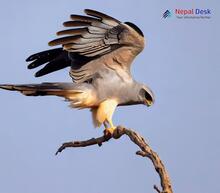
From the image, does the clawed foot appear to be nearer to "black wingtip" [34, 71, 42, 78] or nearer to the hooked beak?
the hooked beak

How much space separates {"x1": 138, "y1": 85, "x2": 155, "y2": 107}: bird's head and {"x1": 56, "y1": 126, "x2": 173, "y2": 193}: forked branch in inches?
48.8

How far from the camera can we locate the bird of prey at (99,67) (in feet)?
35.2

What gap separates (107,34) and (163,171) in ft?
13.1

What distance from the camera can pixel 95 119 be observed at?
1144 cm

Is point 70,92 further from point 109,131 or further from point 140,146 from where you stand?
point 140,146

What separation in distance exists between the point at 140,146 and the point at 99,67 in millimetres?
3787

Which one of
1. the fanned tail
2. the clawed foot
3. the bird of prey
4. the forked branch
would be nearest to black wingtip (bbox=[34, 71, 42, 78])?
the bird of prey

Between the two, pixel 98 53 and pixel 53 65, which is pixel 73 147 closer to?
pixel 98 53

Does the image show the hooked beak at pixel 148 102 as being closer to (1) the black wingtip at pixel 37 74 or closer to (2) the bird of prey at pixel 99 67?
(2) the bird of prey at pixel 99 67

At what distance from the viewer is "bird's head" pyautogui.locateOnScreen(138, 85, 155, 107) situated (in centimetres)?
1146

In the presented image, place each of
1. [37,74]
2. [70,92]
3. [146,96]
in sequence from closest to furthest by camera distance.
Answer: [70,92] < [146,96] < [37,74]

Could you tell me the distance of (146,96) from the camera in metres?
11.6

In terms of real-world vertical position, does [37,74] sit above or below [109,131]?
above

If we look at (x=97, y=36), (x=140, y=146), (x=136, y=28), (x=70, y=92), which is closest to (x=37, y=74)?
(x=70, y=92)
